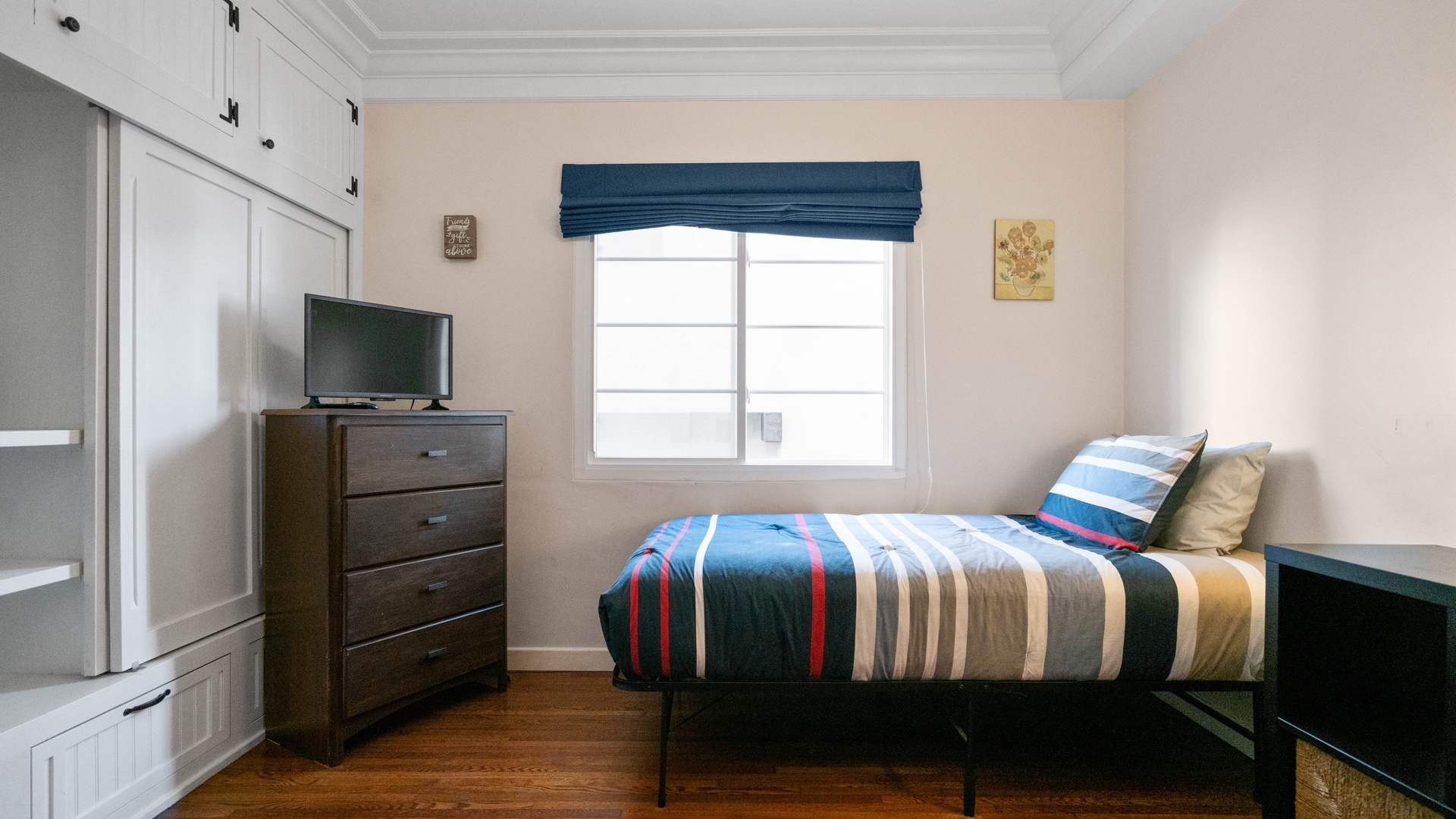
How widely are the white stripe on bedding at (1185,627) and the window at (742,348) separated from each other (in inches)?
48.8

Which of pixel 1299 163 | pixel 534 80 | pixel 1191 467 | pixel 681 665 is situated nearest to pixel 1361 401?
pixel 1191 467

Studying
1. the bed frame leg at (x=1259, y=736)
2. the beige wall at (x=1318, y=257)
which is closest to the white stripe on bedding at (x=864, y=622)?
the bed frame leg at (x=1259, y=736)

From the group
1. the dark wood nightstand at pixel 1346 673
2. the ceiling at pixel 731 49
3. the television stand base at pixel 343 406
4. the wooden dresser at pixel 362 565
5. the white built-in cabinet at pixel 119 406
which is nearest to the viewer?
the dark wood nightstand at pixel 1346 673

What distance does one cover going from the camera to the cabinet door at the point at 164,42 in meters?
1.55

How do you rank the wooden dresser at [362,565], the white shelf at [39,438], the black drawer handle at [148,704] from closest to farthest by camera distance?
the white shelf at [39,438]
the black drawer handle at [148,704]
the wooden dresser at [362,565]

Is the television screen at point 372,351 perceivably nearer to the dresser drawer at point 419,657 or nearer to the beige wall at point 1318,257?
the dresser drawer at point 419,657

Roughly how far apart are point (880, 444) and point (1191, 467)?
1159mm

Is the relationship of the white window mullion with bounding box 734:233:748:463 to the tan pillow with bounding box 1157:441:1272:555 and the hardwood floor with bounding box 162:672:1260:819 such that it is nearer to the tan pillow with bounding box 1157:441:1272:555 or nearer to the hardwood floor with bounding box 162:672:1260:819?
the hardwood floor with bounding box 162:672:1260:819

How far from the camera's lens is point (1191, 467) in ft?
6.57

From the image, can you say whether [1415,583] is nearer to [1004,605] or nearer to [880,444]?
[1004,605]

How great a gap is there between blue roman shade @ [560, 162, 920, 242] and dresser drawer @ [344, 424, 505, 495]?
3.31 ft

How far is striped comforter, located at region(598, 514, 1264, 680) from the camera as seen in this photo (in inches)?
67.6

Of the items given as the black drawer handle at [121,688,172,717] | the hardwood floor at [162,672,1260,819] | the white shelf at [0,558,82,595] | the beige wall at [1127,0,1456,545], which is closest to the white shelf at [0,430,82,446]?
the white shelf at [0,558,82,595]

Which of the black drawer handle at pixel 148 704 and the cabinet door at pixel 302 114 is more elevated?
the cabinet door at pixel 302 114
